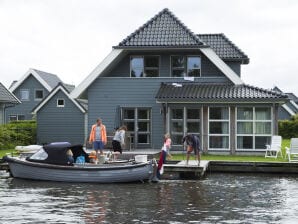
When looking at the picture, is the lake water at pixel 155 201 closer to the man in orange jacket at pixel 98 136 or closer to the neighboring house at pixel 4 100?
the man in orange jacket at pixel 98 136

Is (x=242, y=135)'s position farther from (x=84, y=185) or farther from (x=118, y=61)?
(x=84, y=185)

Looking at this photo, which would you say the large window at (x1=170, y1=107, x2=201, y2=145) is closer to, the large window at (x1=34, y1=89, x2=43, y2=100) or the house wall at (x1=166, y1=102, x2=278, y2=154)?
the house wall at (x1=166, y1=102, x2=278, y2=154)

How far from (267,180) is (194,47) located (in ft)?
34.8

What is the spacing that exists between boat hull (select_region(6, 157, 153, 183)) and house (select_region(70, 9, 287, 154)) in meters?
9.09

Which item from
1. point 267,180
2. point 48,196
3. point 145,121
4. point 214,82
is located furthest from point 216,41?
point 48,196

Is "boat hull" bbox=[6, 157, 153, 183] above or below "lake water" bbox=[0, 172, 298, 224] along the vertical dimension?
above

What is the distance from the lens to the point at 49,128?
153 feet

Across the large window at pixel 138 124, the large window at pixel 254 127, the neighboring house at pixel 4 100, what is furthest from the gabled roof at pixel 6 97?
the large window at pixel 254 127

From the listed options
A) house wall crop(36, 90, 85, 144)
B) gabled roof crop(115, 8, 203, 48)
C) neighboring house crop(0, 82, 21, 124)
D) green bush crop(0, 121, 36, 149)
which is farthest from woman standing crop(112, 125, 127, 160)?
house wall crop(36, 90, 85, 144)

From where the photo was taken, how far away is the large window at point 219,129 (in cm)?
3206

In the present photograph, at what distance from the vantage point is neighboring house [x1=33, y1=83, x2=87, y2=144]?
154ft

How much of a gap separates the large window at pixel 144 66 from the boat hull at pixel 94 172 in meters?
11.5

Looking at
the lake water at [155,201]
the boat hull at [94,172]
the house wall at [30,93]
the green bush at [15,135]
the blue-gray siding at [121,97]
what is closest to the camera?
the lake water at [155,201]

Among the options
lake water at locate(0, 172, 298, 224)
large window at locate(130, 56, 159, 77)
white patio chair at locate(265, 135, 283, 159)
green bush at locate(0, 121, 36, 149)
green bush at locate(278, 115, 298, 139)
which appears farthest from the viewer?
green bush at locate(278, 115, 298, 139)
